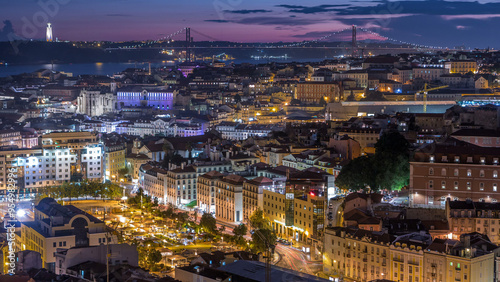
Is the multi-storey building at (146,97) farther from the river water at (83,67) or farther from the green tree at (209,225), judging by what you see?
the river water at (83,67)

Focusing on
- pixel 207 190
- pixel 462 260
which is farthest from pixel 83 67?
pixel 462 260

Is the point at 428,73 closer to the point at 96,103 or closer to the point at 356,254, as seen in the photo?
the point at 96,103

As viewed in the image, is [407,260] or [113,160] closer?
[407,260]

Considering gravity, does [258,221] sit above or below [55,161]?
below

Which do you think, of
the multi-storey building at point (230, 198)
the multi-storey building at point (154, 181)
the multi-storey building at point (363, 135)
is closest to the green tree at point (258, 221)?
the multi-storey building at point (230, 198)

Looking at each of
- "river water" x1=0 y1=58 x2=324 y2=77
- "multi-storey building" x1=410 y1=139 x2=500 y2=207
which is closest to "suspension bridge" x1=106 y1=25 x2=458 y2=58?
"river water" x1=0 y1=58 x2=324 y2=77
